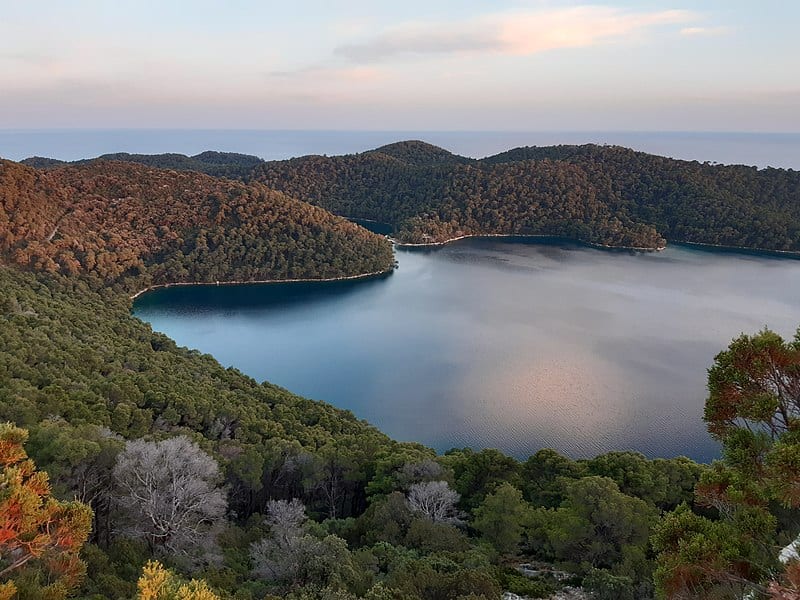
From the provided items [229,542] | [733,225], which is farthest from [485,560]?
[733,225]

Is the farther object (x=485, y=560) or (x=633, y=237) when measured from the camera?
(x=633, y=237)

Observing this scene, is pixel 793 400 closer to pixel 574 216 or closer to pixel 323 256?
pixel 323 256

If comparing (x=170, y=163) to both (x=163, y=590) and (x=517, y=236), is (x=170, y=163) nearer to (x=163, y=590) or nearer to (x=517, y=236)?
(x=517, y=236)

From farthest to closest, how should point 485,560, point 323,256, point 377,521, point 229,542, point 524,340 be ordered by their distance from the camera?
point 323,256 → point 524,340 → point 377,521 → point 229,542 → point 485,560

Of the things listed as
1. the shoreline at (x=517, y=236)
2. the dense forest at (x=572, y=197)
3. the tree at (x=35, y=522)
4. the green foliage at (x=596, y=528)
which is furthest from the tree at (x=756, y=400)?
the dense forest at (x=572, y=197)

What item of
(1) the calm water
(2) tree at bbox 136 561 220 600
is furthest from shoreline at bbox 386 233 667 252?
(2) tree at bbox 136 561 220 600

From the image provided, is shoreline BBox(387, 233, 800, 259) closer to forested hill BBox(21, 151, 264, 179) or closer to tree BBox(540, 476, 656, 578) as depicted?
forested hill BBox(21, 151, 264, 179)

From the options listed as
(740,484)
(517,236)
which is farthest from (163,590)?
(517,236)
